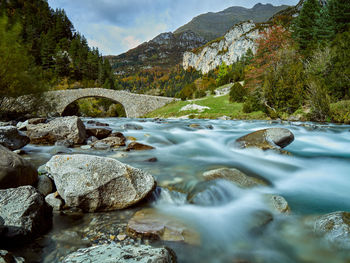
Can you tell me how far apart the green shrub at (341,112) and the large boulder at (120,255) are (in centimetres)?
1483

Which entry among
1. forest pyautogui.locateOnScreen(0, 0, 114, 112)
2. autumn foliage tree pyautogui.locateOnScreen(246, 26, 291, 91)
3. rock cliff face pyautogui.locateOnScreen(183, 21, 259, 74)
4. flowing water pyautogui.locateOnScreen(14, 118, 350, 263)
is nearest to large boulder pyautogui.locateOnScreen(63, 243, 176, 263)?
flowing water pyautogui.locateOnScreen(14, 118, 350, 263)

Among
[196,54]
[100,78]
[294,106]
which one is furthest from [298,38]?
[196,54]

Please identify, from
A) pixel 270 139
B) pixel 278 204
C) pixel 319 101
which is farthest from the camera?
pixel 319 101

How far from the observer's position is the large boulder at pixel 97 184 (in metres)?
2.54

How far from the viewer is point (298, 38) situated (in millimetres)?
29672

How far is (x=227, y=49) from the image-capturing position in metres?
126

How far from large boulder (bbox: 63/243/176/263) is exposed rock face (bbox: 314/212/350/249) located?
177 cm

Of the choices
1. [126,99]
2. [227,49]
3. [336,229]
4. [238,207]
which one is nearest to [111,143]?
[238,207]

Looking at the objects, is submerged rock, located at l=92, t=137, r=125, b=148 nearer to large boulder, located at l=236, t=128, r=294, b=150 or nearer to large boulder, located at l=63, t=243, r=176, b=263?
large boulder, located at l=236, t=128, r=294, b=150

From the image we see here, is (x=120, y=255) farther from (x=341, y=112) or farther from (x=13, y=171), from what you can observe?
(x=341, y=112)

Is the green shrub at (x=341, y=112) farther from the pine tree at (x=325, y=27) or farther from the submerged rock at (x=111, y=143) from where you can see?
the pine tree at (x=325, y=27)

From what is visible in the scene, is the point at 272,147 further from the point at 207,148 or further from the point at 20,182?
the point at 20,182

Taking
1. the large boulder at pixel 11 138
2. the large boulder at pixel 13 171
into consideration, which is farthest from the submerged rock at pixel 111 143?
the large boulder at pixel 13 171

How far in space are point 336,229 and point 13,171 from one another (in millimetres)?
4043
